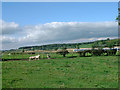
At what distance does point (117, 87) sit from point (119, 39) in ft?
40.9

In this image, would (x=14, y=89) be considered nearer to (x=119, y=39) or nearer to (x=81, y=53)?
(x=119, y=39)

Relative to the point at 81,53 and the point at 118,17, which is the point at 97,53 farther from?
the point at 118,17

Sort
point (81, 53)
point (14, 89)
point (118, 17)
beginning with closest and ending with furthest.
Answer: point (14, 89)
point (118, 17)
point (81, 53)

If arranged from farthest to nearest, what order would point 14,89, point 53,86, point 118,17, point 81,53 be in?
point 81,53
point 118,17
point 53,86
point 14,89

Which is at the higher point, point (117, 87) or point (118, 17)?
point (118, 17)

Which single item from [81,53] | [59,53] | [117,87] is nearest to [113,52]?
[81,53]

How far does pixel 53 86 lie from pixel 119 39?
1368 cm

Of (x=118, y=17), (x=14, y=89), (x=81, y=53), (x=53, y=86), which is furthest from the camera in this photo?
(x=81, y=53)

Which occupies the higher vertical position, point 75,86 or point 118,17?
point 118,17

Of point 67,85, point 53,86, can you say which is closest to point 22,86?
point 53,86

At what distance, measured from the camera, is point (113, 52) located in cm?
4319

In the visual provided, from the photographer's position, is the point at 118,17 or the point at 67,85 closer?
the point at 67,85

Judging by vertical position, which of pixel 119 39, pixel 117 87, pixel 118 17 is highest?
pixel 118 17

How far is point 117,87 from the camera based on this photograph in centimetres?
750
